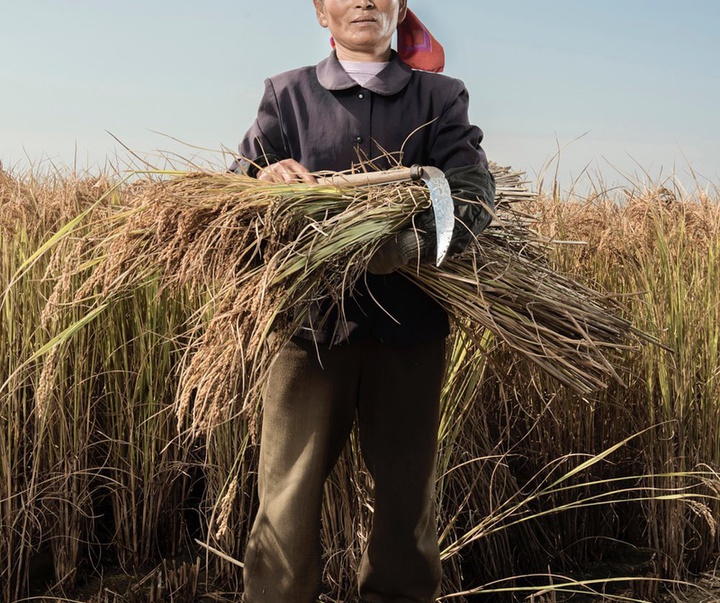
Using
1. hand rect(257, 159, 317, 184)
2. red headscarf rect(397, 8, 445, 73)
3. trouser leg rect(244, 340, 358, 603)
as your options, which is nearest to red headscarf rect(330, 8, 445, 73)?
red headscarf rect(397, 8, 445, 73)

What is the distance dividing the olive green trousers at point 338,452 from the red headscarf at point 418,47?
782 mm

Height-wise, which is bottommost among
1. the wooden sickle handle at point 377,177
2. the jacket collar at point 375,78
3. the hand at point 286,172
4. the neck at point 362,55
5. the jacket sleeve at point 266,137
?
the wooden sickle handle at point 377,177

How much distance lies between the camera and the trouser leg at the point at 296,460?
6.64 ft

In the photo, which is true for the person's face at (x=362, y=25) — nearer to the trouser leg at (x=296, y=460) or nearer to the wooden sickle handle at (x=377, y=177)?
the wooden sickle handle at (x=377, y=177)

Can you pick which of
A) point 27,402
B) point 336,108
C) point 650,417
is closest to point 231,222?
point 336,108

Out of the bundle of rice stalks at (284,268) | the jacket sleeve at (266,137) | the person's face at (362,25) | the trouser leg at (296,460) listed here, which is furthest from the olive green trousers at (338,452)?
the person's face at (362,25)

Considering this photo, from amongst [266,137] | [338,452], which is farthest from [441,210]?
[338,452]

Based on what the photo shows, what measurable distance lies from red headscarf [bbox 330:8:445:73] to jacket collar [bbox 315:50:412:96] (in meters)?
0.16

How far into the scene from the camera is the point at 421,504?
83.7 inches

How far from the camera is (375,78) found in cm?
211

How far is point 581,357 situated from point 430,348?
35 cm

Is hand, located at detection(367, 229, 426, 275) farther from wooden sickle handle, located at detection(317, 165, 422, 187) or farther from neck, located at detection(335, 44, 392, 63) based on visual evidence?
neck, located at detection(335, 44, 392, 63)

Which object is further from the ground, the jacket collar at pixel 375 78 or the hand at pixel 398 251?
the jacket collar at pixel 375 78

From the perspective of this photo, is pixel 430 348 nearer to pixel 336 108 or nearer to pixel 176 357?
pixel 336 108
